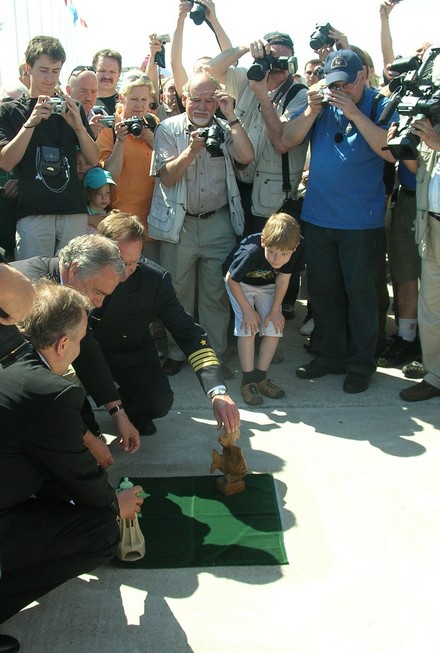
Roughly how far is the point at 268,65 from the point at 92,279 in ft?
7.58

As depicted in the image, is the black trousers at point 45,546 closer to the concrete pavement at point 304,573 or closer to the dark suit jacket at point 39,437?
the dark suit jacket at point 39,437

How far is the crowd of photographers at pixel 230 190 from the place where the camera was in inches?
153

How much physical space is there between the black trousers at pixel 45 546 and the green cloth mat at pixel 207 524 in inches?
13.2

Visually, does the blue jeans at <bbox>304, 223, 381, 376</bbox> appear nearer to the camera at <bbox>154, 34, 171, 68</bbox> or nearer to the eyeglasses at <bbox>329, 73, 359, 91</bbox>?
the eyeglasses at <bbox>329, 73, 359, 91</bbox>

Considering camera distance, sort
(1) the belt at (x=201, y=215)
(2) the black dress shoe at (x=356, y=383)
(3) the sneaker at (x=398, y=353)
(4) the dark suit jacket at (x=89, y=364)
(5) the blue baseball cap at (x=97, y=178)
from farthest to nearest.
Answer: (3) the sneaker at (x=398, y=353)
(1) the belt at (x=201, y=215)
(5) the blue baseball cap at (x=97, y=178)
(2) the black dress shoe at (x=356, y=383)
(4) the dark suit jacket at (x=89, y=364)

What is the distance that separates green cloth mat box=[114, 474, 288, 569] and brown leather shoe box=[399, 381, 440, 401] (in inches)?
50.5

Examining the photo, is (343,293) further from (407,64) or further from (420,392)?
(407,64)

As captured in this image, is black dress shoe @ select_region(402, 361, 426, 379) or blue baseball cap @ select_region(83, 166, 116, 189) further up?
blue baseball cap @ select_region(83, 166, 116, 189)

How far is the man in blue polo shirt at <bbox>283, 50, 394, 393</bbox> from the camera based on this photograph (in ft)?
13.8

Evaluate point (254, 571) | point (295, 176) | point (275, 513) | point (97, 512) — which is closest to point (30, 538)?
point (97, 512)

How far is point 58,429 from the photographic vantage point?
230 centimetres

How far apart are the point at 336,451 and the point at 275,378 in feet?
3.46

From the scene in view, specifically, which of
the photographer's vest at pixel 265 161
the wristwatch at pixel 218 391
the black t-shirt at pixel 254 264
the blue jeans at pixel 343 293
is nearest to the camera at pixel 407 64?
the photographer's vest at pixel 265 161

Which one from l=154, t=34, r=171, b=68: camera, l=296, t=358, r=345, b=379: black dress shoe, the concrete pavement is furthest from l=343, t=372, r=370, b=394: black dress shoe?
l=154, t=34, r=171, b=68: camera
